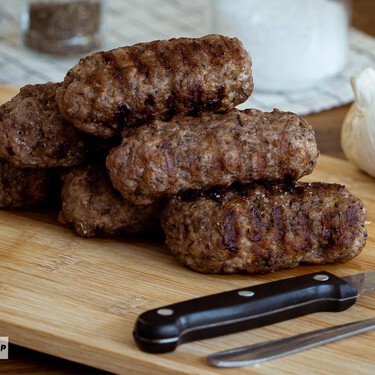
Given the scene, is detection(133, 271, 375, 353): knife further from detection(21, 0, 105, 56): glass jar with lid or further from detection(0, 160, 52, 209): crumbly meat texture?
detection(21, 0, 105, 56): glass jar with lid

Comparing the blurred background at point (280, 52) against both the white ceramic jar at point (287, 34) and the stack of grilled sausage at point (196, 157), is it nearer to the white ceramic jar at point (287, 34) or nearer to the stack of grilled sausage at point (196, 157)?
the white ceramic jar at point (287, 34)

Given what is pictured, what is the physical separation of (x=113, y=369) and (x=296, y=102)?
3.03m

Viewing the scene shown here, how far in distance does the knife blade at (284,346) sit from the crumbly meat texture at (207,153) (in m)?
0.56

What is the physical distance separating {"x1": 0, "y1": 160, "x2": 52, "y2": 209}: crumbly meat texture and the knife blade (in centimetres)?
109

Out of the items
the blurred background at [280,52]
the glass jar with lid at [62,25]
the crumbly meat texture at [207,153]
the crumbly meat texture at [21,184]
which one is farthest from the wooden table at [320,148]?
the glass jar with lid at [62,25]

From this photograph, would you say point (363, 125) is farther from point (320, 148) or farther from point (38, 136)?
point (38, 136)

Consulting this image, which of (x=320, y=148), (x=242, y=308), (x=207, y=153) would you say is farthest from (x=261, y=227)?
(x=320, y=148)

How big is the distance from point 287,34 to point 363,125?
1401mm

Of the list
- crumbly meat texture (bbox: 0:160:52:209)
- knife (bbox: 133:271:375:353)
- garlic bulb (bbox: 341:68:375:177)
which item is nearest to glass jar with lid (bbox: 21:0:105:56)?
garlic bulb (bbox: 341:68:375:177)

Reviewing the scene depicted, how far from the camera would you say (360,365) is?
8.09ft

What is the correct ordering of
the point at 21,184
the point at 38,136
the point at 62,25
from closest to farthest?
the point at 38,136, the point at 21,184, the point at 62,25

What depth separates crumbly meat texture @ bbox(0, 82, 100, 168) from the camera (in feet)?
9.86

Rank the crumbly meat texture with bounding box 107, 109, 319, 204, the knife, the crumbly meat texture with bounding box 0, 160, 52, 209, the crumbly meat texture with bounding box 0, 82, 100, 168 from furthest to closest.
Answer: the crumbly meat texture with bounding box 0, 160, 52, 209 → the crumbly meat texture with bounding box 0, 82, 100, 168 → the crumbly meat texture with bounding box 107, 109, 319, 204 → the knife

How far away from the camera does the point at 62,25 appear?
552 centimetres
